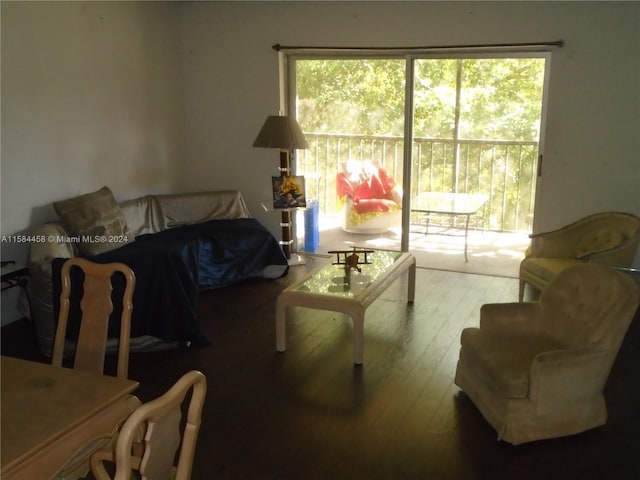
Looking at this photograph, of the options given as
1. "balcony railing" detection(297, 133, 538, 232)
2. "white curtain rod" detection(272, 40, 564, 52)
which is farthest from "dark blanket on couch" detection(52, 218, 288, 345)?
"white curtain rod" detection(272, 40, 564, 52)

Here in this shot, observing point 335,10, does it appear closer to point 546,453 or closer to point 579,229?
point 579,229

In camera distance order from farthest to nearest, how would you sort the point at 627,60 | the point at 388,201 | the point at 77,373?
the point at 388,201 → the point at 627,60 → the point at 77,373

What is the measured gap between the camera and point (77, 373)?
5.90 ft

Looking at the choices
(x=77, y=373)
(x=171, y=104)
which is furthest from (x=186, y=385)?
(x=171, y=104)

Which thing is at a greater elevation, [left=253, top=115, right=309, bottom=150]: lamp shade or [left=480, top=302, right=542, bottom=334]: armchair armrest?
[left=253, top=115, right=309, bottom=150]: lamp shade

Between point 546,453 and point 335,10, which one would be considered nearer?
point 546,453

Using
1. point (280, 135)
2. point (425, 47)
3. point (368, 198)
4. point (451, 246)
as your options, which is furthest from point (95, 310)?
point (451, 246)

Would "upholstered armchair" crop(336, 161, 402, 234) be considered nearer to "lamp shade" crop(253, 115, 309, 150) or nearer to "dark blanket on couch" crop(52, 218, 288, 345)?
"lamp shade" crop(253, 115, 309, 150)

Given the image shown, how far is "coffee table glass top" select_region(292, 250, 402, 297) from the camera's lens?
3657mm

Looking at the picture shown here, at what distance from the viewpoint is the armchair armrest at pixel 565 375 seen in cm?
262

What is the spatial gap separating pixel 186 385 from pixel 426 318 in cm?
306

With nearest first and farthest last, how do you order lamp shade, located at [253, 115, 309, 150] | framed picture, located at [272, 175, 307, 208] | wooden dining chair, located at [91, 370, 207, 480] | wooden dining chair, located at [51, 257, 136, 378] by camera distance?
wooden dining chair, located at [91, 370, 207, 480], wooden dining chair, located at [51, 257, 136, 378], lamp shade, located at [253, 115, 309, 150], framed picture, located at [272, 175, 307, 208]

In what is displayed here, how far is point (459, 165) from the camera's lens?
572 centimetres

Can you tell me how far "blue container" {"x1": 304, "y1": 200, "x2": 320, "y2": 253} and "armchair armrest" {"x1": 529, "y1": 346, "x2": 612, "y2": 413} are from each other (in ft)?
11.5
